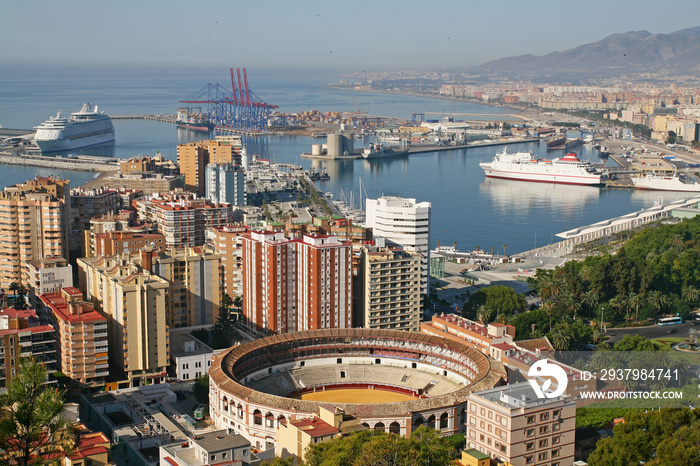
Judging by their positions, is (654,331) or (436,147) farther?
(436,147)

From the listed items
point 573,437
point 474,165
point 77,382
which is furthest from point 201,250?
point 474,165

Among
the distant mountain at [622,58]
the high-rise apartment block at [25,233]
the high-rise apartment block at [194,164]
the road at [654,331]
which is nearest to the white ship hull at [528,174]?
the high-rise apartment block at [194,164]

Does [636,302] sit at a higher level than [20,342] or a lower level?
lower

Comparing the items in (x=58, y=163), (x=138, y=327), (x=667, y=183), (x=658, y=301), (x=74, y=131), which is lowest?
(x=658, y=301)

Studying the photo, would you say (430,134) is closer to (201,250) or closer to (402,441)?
(201,250)

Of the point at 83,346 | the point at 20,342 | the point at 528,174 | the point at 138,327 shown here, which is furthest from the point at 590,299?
the point at 528,174

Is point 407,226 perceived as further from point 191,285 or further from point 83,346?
point 83,346
